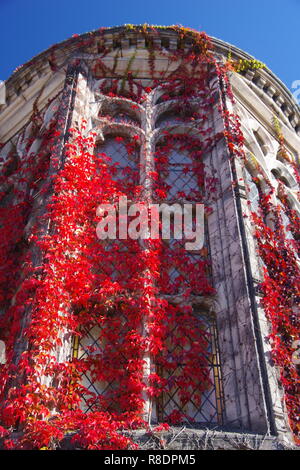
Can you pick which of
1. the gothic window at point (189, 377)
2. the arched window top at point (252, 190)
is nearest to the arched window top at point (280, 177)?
the arched window top at point (252, 190)

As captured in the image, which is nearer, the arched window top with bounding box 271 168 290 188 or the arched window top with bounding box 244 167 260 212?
the arched window top with bounding box 244 167 260 212

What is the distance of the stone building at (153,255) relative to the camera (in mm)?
7398

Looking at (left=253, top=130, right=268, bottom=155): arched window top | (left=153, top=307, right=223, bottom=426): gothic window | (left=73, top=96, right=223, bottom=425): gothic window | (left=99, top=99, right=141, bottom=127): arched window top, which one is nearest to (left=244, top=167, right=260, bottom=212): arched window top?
(left=73, top=96, right=223, bottom=425): gothic window

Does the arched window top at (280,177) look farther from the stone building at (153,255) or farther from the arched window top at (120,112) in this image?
the arched window top at (120,112)

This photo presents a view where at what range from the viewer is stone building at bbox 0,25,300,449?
24.3 ft

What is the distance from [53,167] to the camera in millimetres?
10141

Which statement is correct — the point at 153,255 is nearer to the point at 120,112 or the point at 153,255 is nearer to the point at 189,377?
the point at 189,377

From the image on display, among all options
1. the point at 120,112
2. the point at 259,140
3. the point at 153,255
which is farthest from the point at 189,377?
the point at 259,140

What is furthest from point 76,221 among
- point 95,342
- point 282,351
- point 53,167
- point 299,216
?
point 299,216

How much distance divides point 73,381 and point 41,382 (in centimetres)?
56

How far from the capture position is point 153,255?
356 inches

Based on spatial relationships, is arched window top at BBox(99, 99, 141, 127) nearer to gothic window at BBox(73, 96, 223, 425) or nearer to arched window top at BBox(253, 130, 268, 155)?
gothic window at BBox(73, 96, 223, 425)
